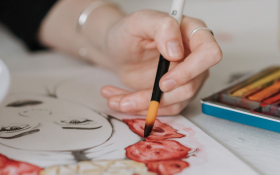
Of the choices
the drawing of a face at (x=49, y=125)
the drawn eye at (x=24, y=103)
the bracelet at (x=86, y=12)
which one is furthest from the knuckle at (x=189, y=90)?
the bracelet at (x=86, y=12)

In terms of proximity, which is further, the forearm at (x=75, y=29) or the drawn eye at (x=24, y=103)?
A: the forearm at (x=75, y=29)

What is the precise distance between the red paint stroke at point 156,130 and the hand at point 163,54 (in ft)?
0.07

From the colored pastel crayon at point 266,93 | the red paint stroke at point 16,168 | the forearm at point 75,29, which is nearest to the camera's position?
the red paint stroke at point 16,168

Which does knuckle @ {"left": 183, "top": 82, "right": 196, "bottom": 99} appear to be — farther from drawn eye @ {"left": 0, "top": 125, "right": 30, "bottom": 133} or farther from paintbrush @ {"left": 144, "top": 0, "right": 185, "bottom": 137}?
drawn eye @ {"left": 0, "top": 125, "right": 30, "bottom": 133}

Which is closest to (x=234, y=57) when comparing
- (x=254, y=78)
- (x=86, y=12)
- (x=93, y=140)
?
(x=254, y=78)

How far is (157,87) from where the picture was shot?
35 centimetres

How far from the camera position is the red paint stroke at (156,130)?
0.33m

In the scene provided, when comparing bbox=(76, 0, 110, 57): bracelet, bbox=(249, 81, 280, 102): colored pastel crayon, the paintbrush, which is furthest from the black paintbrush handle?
bbox=(76, 0, 110, 57): bracelet

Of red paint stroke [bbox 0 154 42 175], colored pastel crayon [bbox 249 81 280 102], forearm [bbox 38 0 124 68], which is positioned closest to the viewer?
red paint stroke [bbox 0 154 42 175]

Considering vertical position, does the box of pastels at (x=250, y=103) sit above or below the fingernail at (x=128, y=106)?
above

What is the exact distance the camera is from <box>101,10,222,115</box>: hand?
0.34 m

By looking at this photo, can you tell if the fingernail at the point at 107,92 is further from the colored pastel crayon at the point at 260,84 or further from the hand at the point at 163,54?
the colored pastel crayon at the point at 260,84

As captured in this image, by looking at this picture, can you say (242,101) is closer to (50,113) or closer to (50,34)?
(50,113)

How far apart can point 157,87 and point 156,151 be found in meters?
0.09
